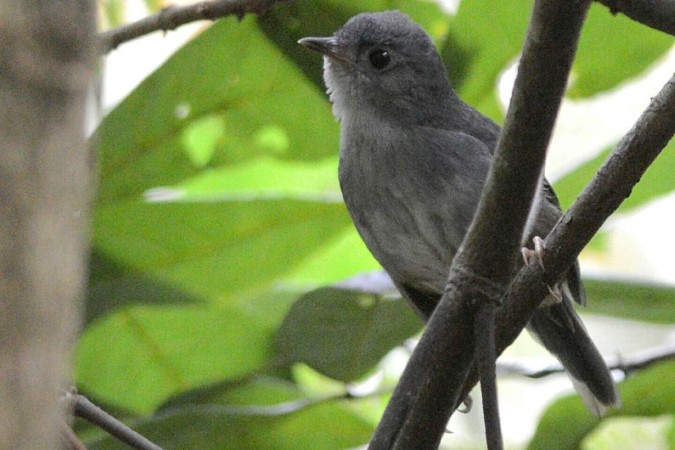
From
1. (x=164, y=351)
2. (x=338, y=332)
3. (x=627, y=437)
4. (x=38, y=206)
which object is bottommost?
(x=627, y=437)

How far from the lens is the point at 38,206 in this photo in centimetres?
77

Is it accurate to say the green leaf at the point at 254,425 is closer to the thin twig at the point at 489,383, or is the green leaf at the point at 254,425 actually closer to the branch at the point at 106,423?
the branch at the point at 106,423

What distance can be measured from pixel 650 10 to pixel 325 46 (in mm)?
1369

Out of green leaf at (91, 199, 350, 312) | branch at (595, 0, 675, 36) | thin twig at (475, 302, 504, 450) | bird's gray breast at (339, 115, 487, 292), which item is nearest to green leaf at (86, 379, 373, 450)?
green leaf at (91, 199, 350, 312)

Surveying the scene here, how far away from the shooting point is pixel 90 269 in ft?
8.77

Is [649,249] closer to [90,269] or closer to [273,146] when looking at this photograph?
[273,146]

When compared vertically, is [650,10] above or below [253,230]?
above

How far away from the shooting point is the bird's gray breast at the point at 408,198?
237 centimetres

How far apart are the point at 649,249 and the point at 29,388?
18.6ft

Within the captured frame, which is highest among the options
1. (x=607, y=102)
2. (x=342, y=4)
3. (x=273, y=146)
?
(x=342, y=4)

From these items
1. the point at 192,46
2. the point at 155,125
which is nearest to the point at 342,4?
the point at 192,46

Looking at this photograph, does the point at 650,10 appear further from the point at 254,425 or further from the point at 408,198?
the point at 254,425

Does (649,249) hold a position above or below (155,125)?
below

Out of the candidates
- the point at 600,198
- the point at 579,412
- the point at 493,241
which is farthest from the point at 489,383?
the point at 579,412
